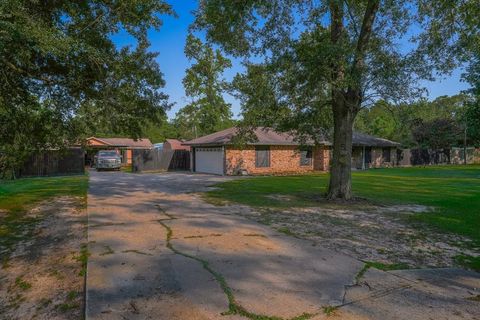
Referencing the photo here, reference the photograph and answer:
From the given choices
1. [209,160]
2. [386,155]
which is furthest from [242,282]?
[386,155]

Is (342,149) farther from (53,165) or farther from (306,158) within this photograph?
(53,165)

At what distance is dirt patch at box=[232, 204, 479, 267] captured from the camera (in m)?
5.70

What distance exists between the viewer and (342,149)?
12.0m

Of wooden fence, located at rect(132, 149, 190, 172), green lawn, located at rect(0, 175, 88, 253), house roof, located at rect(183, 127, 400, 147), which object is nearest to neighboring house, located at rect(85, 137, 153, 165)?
wooden fence, located at rect(132, 149, 190, 172)

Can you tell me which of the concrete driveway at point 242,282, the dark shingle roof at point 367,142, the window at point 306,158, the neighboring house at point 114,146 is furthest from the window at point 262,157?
the concrete driveway at point 242,282

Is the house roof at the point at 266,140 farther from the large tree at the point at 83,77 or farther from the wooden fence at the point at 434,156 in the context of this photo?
the large tree at the point at 83,77

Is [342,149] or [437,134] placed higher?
[437,134]

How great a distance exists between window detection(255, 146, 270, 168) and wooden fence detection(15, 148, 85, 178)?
1244 centimetres

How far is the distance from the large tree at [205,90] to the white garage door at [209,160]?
1657cm

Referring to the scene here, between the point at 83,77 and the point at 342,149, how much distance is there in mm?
8202

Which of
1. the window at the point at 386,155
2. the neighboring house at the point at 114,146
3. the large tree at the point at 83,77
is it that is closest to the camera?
the large tree at the point at 83,77

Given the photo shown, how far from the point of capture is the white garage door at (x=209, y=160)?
25.2 m

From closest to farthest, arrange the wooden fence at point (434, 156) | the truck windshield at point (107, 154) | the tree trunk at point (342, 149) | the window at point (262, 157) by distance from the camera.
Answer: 1. the tree trunk at point (342, 149)
2. the window at point (262, 157)
3. the truck windshield at point (107, 154)
4. the wooden fence at point (434, 156)

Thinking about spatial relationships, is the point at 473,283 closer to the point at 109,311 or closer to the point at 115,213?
the point at 109,311
